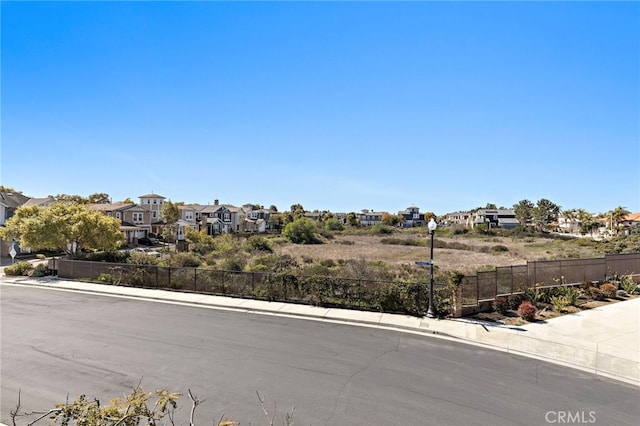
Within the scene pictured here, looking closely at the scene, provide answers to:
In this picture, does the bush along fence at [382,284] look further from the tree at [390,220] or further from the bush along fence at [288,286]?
the tree at [390,220]

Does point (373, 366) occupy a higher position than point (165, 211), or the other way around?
point (165, 211)

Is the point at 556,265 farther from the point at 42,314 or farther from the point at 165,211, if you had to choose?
the point at 165,211

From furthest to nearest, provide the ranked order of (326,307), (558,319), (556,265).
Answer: (556,265) → (326,307) → (558,319)

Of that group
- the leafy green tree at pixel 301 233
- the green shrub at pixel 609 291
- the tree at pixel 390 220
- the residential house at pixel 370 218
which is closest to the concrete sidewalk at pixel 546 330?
the green shrub at pixel 609 291

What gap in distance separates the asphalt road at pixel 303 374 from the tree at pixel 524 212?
98.0 m

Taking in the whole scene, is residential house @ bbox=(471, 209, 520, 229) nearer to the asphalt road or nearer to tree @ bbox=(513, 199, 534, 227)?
tree @ bbox=(513, 199, 534, 227)

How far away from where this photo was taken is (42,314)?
13727 mm

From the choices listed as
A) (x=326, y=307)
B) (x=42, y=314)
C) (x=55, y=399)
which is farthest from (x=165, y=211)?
(x=55, y=399)

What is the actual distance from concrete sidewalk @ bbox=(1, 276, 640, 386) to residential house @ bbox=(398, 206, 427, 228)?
10663cm

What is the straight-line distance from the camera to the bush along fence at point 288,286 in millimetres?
13844

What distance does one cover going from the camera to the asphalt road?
6.93m

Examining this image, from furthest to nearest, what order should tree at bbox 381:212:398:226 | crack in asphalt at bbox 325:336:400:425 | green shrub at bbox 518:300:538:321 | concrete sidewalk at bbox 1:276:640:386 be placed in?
tree at bbox 381:212:398:226
green shrub at bbox 518:300:538:321
concrete sidewalk at bbox 1:276:640:386
crack in asphalt at bbox 325:336:400:425

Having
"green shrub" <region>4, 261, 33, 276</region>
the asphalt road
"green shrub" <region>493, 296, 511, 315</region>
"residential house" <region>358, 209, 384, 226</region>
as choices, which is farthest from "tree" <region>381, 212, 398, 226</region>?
the asphalt road

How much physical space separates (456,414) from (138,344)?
377 inches
